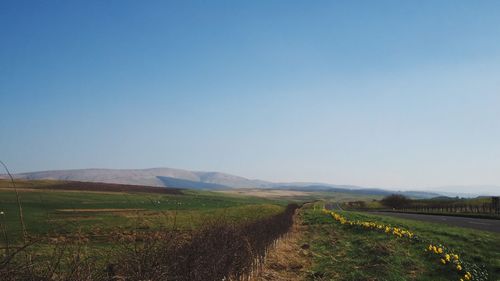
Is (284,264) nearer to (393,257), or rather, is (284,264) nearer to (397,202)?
(393,257)

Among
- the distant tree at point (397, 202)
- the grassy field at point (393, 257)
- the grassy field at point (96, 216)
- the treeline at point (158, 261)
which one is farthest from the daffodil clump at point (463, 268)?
the distant tree at point (397, 202)

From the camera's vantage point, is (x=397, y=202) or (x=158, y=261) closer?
(x=158, y=261)

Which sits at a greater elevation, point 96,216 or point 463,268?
point 463,268

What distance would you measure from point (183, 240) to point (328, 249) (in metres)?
11.4

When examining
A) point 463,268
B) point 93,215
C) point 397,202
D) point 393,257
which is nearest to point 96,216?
point 93,215

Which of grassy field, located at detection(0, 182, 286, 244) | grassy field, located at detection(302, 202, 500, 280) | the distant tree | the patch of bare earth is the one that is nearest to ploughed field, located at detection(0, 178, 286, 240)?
grassy field, located at detection(0, 182, 286, 244)

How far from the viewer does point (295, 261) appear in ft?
51.9

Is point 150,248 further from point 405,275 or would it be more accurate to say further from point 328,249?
point 328,249

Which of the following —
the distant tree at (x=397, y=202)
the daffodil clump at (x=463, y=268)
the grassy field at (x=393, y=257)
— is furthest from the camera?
the distant tree at (x=397, y=202)

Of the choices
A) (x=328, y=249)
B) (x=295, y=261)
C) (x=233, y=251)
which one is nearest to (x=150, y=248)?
(x=233, y=251)

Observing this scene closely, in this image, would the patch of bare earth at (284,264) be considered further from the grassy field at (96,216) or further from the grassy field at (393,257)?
the grassy field at (96,216)

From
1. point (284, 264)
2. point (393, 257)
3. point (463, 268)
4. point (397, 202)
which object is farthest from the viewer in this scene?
point (397, 202)

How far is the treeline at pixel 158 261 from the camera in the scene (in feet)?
16.0

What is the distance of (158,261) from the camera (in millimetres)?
6941
